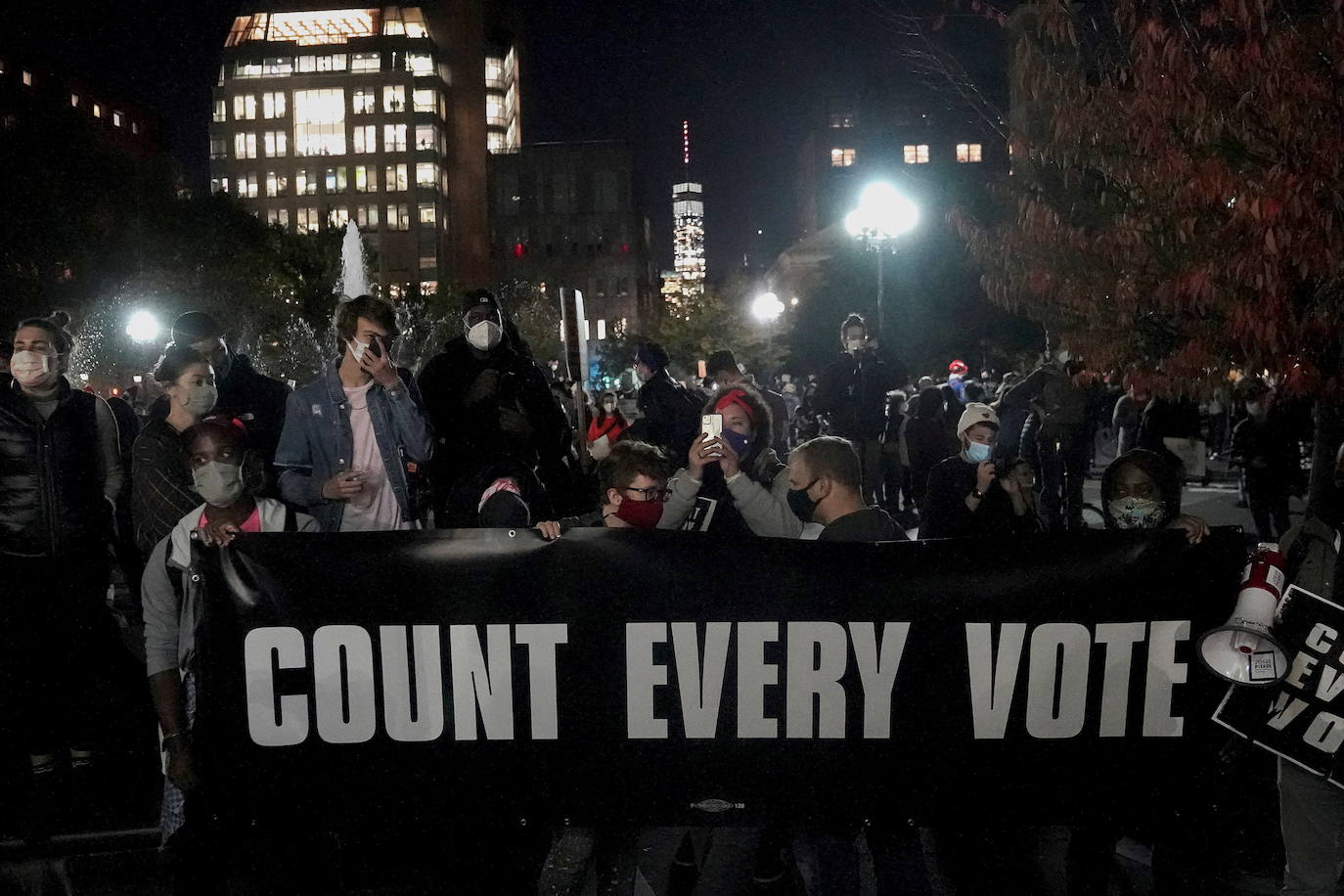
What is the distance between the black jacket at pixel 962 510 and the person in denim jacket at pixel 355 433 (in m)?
2.59

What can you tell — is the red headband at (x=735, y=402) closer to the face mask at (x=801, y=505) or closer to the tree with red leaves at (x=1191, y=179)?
the face mask at (x=801, y=505)

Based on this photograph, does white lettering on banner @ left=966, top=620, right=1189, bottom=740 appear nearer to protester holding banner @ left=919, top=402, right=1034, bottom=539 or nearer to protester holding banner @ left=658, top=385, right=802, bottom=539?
protester holding banner @ left=658, top=385, right=802, bottom=539

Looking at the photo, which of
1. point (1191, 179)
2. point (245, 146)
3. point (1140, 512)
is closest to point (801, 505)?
point (1140, 512)

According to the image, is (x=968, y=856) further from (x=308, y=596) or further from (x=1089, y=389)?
(x=1089, y=389)

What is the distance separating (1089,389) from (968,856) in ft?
25.5

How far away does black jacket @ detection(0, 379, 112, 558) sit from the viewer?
540cm

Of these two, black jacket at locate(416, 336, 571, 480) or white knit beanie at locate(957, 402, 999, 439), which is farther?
white knit beanie at locate(957, 402, 999, 439)

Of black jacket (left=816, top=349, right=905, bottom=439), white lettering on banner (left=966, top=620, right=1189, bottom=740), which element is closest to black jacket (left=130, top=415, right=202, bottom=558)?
white lettering on banner (left=966, top=620, right=1189, bottom=740)

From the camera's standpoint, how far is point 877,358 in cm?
1188

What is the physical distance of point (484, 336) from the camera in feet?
17.7

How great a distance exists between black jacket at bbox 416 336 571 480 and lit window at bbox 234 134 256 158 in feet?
408

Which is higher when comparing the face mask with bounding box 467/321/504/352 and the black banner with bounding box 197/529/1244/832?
the face mask with bounding box 467/321/504/352

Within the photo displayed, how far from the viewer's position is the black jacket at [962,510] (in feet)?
18.7

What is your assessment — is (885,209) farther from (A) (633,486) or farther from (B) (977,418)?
(A) (633,486)
